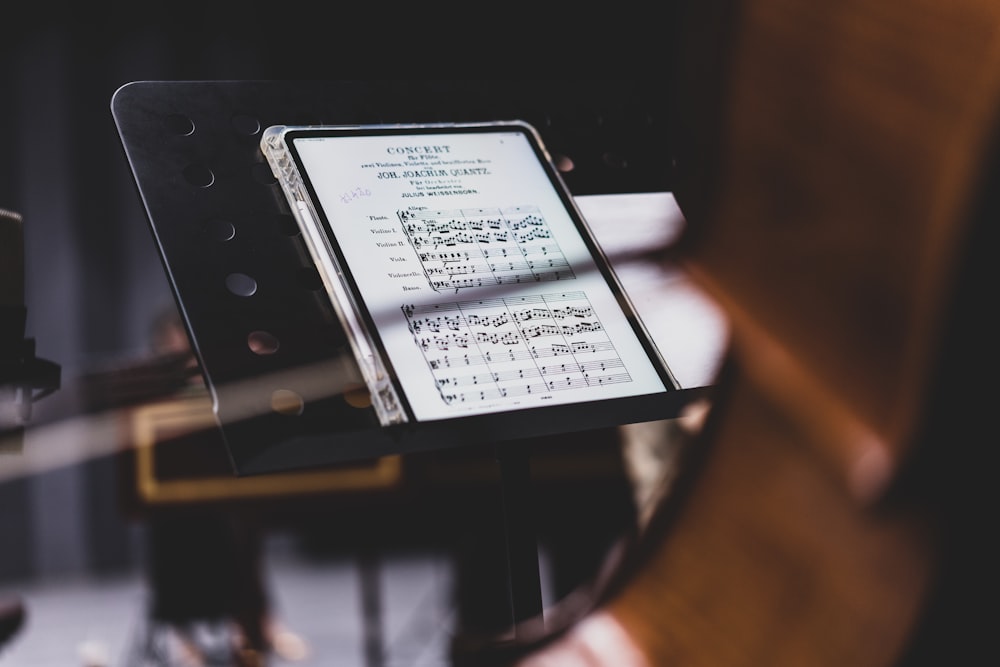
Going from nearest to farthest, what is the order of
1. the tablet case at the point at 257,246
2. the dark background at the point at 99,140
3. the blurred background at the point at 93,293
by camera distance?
the tablet case at the point at 257,246
the blurred background at the point at 93,293
the dark background at the point at 99,140

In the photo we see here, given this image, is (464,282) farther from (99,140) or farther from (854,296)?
(99,140)

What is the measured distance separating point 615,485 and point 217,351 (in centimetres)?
252

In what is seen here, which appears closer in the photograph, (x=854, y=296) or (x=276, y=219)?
(x=854, y=296)

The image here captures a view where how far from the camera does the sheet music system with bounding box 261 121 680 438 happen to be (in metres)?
0.65

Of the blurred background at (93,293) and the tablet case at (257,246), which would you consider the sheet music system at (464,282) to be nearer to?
the tablet case at (257,246)

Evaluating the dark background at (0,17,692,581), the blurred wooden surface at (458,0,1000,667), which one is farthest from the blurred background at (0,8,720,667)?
the blurred wooden surface at (458,0,1000,667)

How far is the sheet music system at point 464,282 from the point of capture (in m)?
0.65

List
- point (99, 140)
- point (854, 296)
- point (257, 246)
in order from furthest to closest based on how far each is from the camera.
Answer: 1. point (99, 140)
2. point (257, 246)
3. point (854, 296)

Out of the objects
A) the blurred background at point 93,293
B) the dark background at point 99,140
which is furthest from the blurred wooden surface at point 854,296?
the dark background at point 99,140

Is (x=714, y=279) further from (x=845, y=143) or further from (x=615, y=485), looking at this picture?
(x=615, y=485)

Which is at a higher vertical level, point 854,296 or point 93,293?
point 854,296

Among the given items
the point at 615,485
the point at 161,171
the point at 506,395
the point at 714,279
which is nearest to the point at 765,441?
the point at 714,279

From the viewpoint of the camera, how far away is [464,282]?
0.70 m

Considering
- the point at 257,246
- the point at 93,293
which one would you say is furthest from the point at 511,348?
the point at 93,293
